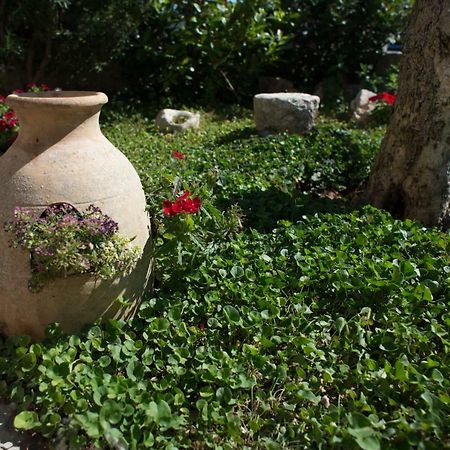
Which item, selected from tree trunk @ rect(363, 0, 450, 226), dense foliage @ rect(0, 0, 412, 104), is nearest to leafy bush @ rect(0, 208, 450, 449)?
tree trunk @ rect(363, 0, 450, 226)

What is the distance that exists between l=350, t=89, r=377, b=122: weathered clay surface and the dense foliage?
910mm

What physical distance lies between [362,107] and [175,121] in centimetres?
294

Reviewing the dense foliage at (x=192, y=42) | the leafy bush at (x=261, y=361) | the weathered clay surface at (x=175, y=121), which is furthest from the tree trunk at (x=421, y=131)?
the dense foliage at (x=192, y=42)

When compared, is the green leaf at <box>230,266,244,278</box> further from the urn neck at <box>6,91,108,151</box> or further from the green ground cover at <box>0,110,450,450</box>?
the urn neck at <box>6,91,108,151</box>

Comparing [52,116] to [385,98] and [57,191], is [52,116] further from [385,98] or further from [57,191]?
[385,98]

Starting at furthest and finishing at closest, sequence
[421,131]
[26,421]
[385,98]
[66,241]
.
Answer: [385,98]
[421,131]
[66,241]
[26,421]

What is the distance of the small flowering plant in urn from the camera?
231 cm

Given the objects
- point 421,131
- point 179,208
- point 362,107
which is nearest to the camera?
point 179,208

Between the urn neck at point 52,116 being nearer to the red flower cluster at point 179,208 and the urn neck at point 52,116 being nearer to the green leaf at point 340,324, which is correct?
the red flower cluster at point 179,208

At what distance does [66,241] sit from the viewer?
7.60 feet

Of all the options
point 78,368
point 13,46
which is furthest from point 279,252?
point 13,46

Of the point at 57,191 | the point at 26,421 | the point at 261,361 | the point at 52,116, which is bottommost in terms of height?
the point at 26,421

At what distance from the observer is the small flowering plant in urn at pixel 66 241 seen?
7.57 ft

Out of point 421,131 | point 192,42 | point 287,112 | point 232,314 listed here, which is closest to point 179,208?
point 232,314
